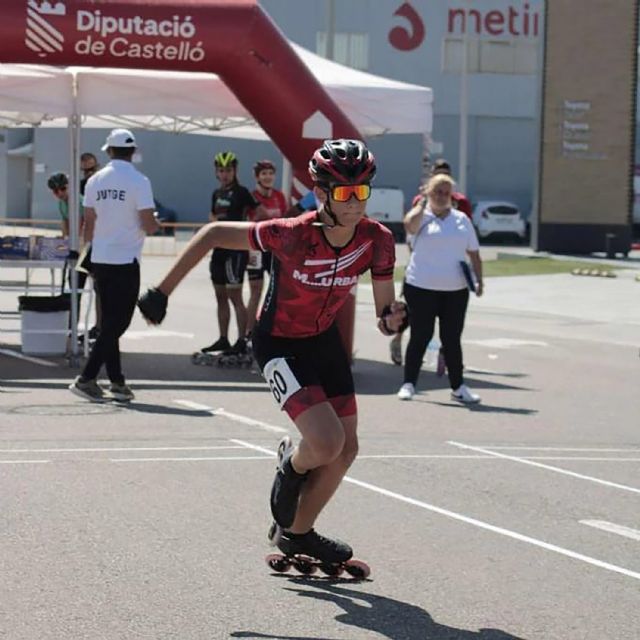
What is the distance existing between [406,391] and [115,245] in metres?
Result: 2.65

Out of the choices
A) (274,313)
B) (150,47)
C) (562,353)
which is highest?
(150,47)

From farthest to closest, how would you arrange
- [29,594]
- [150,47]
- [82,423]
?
[150,47] < [82,423] < [29,594]

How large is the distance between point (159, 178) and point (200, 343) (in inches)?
1695

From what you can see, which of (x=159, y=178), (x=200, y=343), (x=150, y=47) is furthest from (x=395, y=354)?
(x=159, y=178)

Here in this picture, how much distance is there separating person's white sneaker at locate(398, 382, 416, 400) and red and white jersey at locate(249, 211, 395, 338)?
6374 millimetres

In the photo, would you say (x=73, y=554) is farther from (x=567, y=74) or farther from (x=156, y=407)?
(x=567, y=74)

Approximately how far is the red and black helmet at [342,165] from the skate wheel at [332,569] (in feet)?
5.31

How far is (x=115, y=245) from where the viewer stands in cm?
1248

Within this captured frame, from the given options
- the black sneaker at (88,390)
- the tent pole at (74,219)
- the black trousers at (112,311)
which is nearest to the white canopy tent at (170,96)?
the tent pole at (74,219)

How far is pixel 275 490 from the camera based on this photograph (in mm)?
6809

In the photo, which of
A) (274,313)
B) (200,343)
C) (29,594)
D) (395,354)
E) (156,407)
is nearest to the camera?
(29,594)

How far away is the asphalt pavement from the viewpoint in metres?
6.20

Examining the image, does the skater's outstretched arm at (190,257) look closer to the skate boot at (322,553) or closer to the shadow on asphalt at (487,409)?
the skate boot at (322,553)

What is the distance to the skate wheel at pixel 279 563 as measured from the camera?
6918 mm
